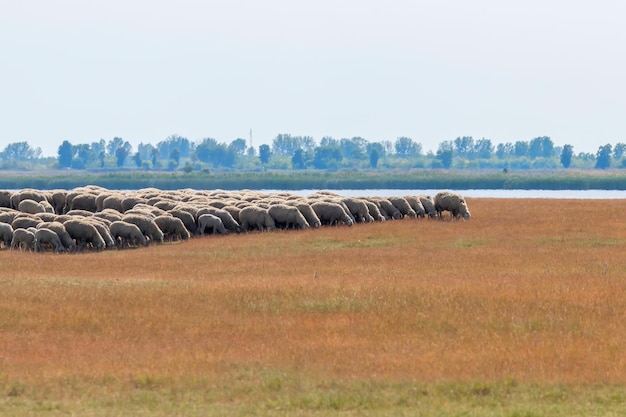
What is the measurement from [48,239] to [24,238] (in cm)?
119

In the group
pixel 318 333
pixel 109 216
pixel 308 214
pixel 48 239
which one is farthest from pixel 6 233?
pixel 318 333

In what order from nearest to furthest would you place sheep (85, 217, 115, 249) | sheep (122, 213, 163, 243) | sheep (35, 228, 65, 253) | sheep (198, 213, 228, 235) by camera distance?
sheep (35, 228, 65, 253) → sheep (85, 217, 115, 249) → sheep (122, 213, 163, 243) → sheep (198, 213, 228, 235)

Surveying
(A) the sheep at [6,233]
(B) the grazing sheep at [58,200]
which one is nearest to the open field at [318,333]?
(A) the sheep at [6,233]

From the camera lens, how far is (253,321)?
20.8 metres

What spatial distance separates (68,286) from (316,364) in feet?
33.3

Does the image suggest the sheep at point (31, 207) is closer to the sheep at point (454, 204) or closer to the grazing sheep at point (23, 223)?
the grazing sheep at point (23, 223)

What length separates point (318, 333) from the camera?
19500mm

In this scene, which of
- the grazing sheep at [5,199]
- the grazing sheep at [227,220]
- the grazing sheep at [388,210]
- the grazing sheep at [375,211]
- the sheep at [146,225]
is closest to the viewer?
the sheep at [146,225]

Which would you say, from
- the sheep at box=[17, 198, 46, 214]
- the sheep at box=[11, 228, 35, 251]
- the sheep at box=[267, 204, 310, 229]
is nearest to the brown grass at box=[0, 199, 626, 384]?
the sheep at box=[11, 228, 35, 251]

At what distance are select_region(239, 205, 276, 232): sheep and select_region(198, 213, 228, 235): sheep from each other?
3.90 feet

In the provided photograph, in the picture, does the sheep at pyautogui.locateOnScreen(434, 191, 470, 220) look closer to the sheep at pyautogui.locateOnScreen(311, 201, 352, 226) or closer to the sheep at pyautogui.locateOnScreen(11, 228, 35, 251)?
the sheep at pyautogui.locateOnScreen(311, 201, 352, 226)

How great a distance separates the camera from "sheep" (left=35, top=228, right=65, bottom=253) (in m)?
35.8

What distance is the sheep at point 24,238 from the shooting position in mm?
36562

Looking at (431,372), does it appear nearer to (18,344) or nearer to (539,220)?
(18,344)
